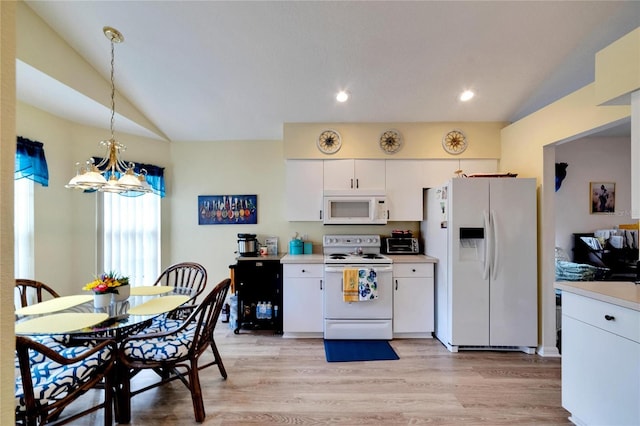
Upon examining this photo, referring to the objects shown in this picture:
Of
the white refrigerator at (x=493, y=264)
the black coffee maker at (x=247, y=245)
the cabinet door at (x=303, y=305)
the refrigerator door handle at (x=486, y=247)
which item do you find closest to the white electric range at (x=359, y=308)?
the cabinet door at (x=303, y=305)

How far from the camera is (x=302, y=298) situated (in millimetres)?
3176

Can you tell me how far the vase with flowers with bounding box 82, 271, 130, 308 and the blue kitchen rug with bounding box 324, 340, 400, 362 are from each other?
1939 mm

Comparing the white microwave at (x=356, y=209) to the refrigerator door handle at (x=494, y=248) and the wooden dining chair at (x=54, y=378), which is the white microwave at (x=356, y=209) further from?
the wooden dining chair at (x=54, y=378)

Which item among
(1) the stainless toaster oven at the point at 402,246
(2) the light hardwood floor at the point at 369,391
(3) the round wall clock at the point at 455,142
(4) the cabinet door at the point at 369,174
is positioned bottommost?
(2) the light hardwood floor at the point at 369,391

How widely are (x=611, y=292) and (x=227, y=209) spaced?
154 inches

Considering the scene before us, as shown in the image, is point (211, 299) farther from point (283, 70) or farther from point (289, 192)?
point (283, 70)

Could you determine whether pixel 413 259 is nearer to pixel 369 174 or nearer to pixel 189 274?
pixel 369 174

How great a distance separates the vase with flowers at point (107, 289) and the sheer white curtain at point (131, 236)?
168cm

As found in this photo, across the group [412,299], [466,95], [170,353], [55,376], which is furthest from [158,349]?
[466,95]

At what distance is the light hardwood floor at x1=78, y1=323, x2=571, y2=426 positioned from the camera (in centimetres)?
194

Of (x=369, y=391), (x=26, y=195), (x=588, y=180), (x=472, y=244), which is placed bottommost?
(x=369, y=391)

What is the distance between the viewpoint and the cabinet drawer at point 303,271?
318 centimetres

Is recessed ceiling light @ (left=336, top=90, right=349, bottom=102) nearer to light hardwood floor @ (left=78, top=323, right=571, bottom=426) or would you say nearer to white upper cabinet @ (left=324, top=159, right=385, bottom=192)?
white upper cabinet @ (left=324, top=159, right=385, bottom=192)

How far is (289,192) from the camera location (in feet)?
11.6
